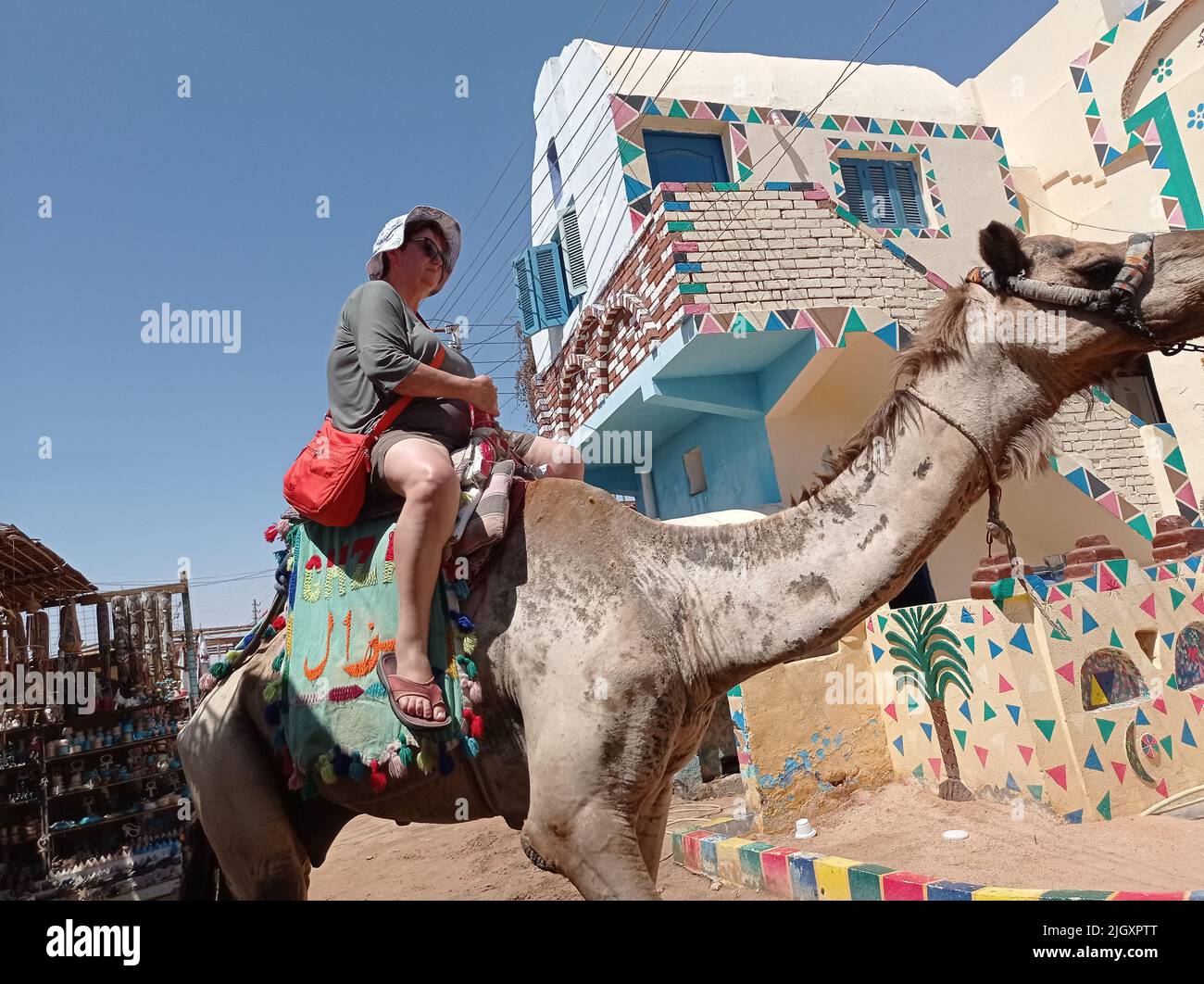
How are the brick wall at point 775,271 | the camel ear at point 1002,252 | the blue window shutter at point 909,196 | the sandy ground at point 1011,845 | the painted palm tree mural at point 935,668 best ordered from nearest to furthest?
the camel ear at point 1002,252, the sandy ground at point 1011,845, the painted palm tree mural at point 935,668, the brick wall at point 775,271, the blue window shutter at point 909,196

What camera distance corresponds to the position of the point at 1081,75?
1357 centimetres

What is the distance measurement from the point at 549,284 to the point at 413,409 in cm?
1292

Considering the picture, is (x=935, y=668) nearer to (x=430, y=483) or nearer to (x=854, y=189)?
(x=430, y=483)

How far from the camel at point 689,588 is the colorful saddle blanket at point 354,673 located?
0.29 feet

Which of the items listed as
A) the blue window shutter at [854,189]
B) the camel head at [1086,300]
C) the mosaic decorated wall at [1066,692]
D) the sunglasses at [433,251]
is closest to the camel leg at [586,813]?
the camel head at [1086,300]

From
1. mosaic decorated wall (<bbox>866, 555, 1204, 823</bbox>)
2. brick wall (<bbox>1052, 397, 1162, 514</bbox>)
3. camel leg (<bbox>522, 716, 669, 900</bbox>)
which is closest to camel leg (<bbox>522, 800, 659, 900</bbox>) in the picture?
camel leg (<bbox>522, 716, 669, 900</bbox>)

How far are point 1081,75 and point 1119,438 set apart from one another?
21.3ft

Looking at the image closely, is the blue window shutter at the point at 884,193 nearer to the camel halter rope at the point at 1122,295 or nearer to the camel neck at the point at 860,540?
the camel halter rope at the point at 1122,295

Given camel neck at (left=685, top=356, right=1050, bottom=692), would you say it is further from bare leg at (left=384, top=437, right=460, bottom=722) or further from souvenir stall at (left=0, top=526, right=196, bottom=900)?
souvenir stall at (left=0, top=526, right=196, bottom=900)

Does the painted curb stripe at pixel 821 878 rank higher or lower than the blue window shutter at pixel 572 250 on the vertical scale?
lower

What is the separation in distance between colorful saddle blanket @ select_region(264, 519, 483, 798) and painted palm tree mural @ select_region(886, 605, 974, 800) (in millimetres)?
5537

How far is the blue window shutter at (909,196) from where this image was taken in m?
14.4
